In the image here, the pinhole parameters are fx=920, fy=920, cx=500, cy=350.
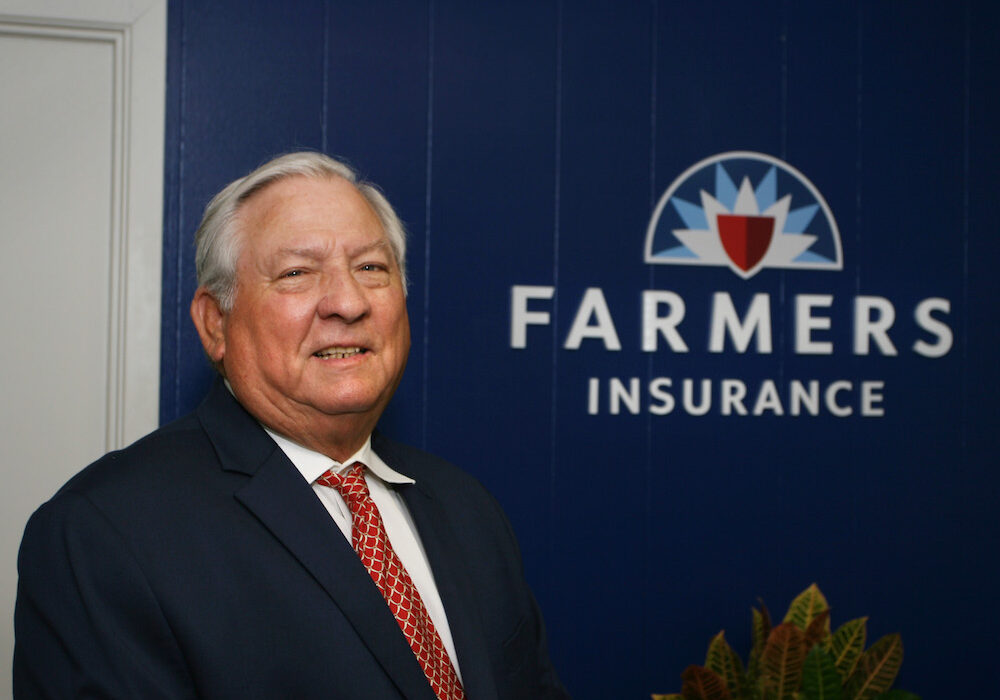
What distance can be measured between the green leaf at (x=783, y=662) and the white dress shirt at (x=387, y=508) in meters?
0.82

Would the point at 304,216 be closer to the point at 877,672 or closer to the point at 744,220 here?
the point at 744,220

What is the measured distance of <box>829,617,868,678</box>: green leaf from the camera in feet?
6.56

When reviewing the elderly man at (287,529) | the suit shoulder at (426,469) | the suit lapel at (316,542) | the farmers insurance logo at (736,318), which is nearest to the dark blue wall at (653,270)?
the farmers insurance logo at (736,318)

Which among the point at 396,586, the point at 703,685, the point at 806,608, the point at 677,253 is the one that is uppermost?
the point at 677,253

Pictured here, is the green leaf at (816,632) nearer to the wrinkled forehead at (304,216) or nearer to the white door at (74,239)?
the wrinkled forehead at (304,216)

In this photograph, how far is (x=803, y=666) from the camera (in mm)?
1885

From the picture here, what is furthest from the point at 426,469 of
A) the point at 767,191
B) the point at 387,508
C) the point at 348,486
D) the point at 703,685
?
the point at 767,191

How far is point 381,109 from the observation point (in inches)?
85.4

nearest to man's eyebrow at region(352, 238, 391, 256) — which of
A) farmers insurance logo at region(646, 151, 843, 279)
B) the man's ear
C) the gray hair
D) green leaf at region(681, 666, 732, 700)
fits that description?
the gray hair

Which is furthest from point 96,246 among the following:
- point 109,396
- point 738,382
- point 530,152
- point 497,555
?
point 738,382

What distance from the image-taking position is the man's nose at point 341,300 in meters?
1.37

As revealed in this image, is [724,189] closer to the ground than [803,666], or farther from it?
farther from it

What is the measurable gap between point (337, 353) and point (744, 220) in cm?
132

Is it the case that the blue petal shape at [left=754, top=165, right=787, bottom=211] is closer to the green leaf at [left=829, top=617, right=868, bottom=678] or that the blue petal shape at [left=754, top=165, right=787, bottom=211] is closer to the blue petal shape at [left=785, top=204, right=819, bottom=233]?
the blue petal shape at [left=785, top=204, right=819, bottom=233]
